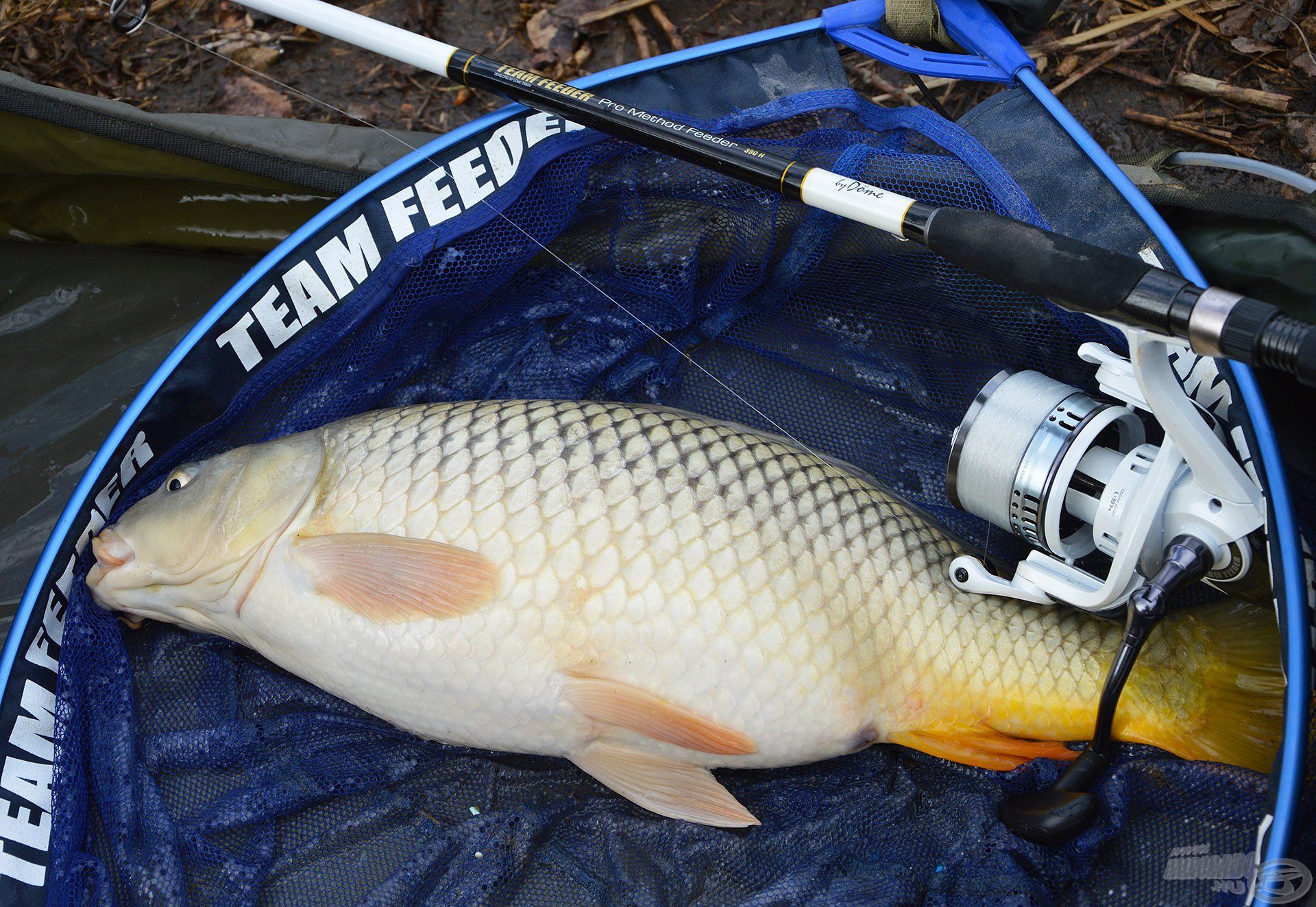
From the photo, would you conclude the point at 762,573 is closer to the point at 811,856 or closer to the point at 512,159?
the point at 811,856

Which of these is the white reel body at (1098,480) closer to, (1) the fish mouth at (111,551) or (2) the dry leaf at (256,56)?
(1) the fish mouth at (111,551)

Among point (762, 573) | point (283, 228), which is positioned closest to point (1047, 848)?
point (762, 573)

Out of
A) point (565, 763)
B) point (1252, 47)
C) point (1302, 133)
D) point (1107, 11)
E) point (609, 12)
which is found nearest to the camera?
point (565, 763)

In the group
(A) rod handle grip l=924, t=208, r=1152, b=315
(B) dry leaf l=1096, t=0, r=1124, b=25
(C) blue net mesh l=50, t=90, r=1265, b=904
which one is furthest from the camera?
(B) dry leaf l=1096, t=0, r=1124, b=25

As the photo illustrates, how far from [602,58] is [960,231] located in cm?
173

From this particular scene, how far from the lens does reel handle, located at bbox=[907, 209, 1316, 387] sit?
0.98 metres

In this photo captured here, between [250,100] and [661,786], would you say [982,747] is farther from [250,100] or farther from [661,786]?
[250,100]

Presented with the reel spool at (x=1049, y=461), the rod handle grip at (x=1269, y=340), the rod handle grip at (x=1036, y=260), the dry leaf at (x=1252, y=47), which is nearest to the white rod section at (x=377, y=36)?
the rod handle grip at (x=1036, y=260)

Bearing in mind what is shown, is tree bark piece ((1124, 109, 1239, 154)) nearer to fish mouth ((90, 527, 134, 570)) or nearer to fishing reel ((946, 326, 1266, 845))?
fishing reel ((946, 326, 1266, 845))

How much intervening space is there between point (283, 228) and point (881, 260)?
128 centimetres

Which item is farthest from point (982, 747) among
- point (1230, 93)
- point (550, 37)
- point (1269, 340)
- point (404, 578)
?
point (550, 37)

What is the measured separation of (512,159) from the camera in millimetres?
1696

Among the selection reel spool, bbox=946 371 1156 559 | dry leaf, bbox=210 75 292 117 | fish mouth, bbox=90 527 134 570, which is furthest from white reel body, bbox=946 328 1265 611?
dry leaf, bbox=210 75 292 117

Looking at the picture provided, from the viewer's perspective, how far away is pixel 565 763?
1662mm
